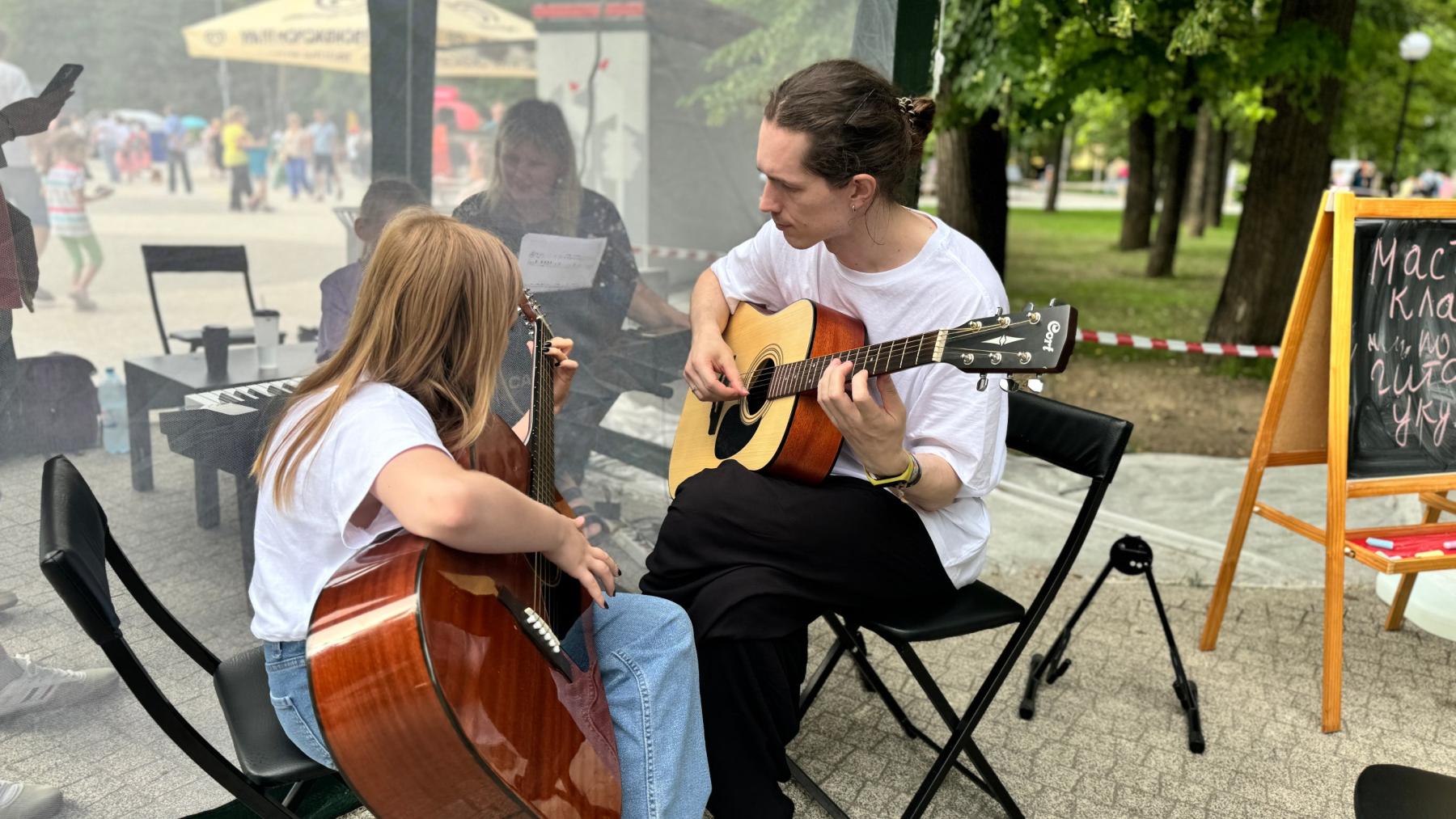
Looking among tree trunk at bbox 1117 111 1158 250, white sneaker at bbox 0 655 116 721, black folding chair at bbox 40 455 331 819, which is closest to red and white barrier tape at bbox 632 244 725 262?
black folding chair at bbox 40 455 331 819

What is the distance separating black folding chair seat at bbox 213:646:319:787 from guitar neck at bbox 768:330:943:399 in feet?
3.81

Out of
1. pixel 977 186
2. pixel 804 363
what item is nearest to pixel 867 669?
pixel 804 363

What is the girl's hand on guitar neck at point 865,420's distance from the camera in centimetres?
201

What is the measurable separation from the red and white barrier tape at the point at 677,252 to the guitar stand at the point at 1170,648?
142 cm

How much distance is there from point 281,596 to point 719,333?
129 cm

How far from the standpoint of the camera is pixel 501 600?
164cm

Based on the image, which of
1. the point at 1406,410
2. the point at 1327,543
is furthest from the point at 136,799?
the point at 1406,410

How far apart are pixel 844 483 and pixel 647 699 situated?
69cm

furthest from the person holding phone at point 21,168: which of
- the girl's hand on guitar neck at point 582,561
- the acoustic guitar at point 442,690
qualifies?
the girl's hand on guitar neck at point 582,561

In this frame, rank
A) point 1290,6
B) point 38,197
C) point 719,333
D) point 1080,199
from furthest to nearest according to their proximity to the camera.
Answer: point 1080,199 → point 1290,6 → point 719,333 → point 38,197

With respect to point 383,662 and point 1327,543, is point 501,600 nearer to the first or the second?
point 383,662

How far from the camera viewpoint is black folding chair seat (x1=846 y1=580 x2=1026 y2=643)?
223 centimetres

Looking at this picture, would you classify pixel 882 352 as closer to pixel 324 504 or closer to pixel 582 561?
pixel 582 561

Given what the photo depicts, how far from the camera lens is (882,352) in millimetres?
2125
